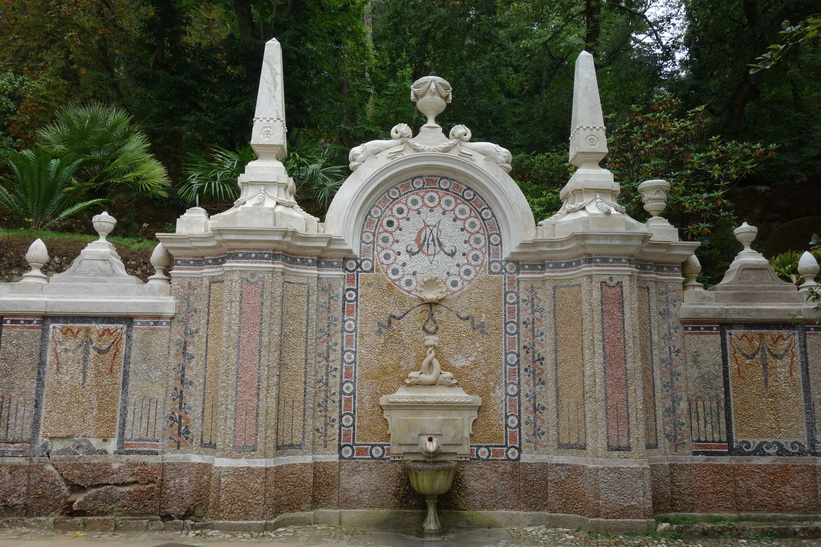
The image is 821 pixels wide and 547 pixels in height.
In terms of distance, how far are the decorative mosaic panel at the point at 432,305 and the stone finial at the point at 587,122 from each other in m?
1.36

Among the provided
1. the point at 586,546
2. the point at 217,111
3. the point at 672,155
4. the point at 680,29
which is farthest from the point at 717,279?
the point at 217,111

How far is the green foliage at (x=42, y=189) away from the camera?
11.1m

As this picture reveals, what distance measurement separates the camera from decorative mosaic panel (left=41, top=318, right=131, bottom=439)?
7430 millimetres

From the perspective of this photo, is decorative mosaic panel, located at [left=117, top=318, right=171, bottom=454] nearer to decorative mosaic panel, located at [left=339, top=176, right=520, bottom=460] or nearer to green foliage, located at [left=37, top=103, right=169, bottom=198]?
decorative mosaic panel, located at [left=339, top=176, right=520, bottom=460]

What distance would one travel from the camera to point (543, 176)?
44.3 ft

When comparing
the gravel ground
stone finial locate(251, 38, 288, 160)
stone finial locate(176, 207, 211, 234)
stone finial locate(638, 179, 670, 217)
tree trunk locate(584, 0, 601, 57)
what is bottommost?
the gravel ground

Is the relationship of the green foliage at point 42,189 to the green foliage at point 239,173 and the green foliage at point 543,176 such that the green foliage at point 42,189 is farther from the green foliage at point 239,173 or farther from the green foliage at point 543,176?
the green foliage at point 543,176

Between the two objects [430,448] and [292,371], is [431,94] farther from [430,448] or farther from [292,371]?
[430,448]

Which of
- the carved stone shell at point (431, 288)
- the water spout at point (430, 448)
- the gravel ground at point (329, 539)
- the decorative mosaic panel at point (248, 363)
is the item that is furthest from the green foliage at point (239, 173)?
the gravel ground at point (329, 539)

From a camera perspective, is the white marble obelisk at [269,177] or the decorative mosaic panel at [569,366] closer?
the decorative mosaic panel at [569,366]

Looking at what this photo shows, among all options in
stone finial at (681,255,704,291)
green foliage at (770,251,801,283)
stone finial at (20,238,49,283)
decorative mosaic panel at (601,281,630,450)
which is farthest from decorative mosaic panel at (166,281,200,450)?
green foliage at (770,251,801,283)

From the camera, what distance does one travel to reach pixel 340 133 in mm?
18578

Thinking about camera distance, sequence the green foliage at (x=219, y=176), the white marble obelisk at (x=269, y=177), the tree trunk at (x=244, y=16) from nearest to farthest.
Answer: the white marble obelisk at (x=269, y=177)
the green foliage at (x=219, y=176)
the tree trunk at (x=244, y=16)

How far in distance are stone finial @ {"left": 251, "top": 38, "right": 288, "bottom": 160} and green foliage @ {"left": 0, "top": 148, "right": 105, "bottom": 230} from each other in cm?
487
